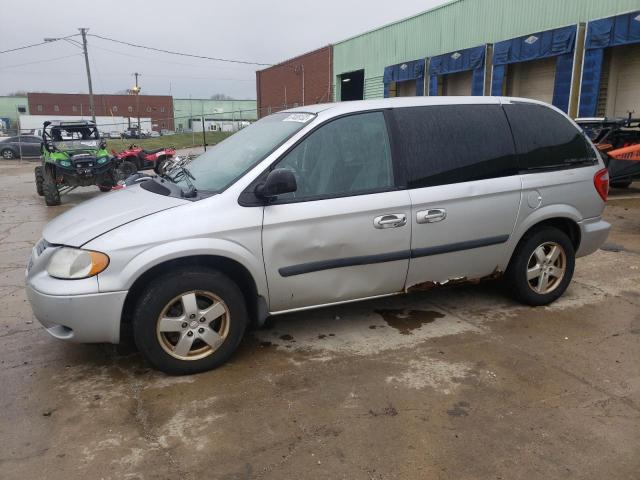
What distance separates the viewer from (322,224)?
352cm

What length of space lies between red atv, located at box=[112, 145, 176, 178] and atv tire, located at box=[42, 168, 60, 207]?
3.27 metres

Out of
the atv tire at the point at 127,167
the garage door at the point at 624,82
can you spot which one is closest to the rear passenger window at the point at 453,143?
the garage door at the point at 624,82

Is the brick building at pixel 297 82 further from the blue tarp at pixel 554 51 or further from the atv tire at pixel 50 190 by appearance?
the atv tire at pixel 50 190

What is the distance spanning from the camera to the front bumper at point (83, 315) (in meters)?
3.13

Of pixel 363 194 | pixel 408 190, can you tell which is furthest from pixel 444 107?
pixel 363 194

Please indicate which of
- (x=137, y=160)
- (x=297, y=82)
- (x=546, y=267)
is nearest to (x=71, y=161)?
(x=137, y=160)

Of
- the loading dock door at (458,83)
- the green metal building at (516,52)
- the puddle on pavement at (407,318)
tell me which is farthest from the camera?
the loading dock door at (458,83)

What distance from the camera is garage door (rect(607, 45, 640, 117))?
573 inches

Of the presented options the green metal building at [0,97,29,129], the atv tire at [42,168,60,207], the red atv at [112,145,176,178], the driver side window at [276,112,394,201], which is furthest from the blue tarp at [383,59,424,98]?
the green metal building at [0,97,29,129]

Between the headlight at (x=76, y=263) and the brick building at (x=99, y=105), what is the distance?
72.9 metres

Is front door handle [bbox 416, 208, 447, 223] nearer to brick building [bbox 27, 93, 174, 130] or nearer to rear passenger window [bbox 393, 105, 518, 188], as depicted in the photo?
rear passenger window [bbox 393, 105, 518, 188]

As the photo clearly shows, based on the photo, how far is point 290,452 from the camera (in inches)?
106

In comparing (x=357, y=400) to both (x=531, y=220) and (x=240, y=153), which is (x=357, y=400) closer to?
(x=240, y=153)

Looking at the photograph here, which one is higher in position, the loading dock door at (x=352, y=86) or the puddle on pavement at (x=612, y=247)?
the loading dock door at (x=352, y=86)
